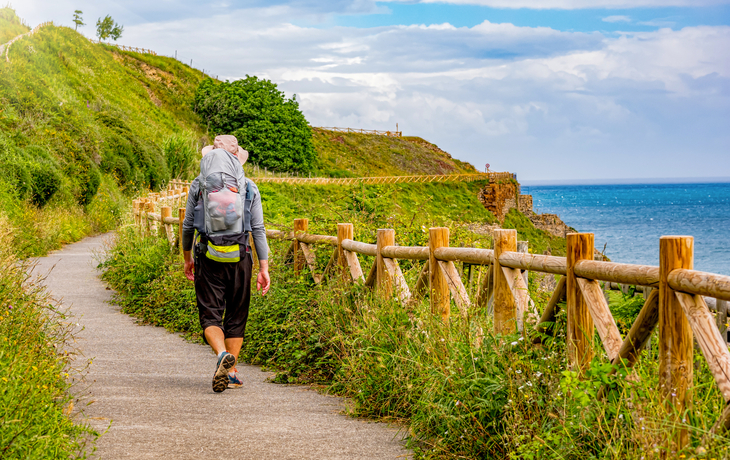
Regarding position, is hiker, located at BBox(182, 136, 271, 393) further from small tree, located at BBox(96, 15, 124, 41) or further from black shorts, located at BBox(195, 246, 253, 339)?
small tree, located at BBox(96, 15, 124, 41)

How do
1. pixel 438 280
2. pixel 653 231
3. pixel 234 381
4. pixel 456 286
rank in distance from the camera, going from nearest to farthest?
pixel 456 286, pixel 438 280, pixel 234 381, pixel 653 231

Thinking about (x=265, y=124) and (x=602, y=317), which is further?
(x=265, y=124)

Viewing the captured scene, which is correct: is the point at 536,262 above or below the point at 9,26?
below

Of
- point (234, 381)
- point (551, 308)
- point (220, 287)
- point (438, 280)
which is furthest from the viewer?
point (234, 381)

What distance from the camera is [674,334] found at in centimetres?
330

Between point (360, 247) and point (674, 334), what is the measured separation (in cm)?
401

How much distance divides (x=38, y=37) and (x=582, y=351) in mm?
59778

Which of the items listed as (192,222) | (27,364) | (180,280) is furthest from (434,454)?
(180,280)

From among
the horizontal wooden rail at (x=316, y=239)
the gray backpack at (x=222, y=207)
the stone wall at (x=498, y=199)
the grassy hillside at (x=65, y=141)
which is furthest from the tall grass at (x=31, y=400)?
the stone wall at (x=498, y=199)

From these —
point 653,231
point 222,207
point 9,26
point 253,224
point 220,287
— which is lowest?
point 653,231

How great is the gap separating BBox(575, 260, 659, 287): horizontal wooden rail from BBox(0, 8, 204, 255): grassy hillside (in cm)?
1060

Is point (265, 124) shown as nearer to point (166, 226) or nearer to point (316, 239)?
point (166, 226)

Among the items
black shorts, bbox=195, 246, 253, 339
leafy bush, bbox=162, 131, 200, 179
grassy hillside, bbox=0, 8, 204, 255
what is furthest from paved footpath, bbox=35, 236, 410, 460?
leafy bush, bbox=162, 131, 200, 179

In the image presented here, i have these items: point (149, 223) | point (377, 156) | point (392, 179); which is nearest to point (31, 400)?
point (149, 223)
